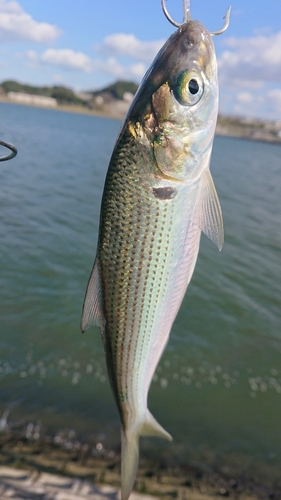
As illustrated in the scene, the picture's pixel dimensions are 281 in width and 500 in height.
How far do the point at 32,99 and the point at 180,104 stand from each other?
164 metres

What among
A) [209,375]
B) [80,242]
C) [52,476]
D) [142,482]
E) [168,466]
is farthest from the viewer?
[80,242]

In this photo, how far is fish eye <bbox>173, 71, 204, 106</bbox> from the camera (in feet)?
6.86

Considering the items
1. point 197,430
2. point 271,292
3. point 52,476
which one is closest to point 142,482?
point 52,476

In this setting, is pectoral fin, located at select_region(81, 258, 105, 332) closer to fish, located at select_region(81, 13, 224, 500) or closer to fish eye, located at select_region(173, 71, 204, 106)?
fish, located at select_region(81, 13, 224, 500)

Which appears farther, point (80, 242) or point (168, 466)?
point (80, 242)

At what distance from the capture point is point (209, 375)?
736 cm

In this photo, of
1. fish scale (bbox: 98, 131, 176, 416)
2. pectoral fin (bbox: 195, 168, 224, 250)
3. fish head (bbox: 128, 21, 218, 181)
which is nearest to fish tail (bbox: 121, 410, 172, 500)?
fish scale (bbox: 98, 131, 176, 416)

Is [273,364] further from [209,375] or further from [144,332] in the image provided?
[144,332]

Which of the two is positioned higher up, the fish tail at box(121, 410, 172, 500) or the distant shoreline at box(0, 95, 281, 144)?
the distant shoreline at box(0, 95, 281, 144)

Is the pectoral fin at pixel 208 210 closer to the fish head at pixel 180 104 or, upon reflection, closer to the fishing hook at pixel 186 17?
the fish head at pixel 180 104

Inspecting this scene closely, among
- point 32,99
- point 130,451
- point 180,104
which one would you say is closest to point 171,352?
point 130,451

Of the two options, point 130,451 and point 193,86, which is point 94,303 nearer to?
point 130,451

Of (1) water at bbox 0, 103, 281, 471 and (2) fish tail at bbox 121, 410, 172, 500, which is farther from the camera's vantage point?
(1) water at bbox 0, 103, 281, 471

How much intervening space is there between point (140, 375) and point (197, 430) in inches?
168
